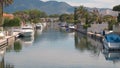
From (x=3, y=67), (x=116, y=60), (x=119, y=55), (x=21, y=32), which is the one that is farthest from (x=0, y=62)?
(x=21, y=32)

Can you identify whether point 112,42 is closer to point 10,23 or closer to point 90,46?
point 90,46

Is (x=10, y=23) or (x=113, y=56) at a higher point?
(x=10, y=23)

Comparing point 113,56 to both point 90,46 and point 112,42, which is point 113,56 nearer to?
point 112,42

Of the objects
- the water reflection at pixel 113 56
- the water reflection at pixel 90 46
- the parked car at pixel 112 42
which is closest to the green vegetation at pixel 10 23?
the water reflection at pixel 90 46

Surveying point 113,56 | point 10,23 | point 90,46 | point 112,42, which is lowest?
point 90,46

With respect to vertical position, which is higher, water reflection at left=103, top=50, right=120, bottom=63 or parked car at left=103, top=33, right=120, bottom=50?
parked car at left=103, top=33, right=120, bottom=50

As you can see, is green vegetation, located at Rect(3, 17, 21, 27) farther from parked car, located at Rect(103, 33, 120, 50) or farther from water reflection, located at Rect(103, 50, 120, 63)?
water reflection, located at Rect(103, 50, 120, 63)

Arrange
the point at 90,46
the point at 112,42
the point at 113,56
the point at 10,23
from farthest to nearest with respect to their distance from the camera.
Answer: the point at 10,23, the point at 90,46, the point at 112,42, the point at 113,56

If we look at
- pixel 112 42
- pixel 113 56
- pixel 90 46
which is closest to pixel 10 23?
pixel 90 46

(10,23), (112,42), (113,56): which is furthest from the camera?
(10,23)

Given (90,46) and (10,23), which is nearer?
(90,46)

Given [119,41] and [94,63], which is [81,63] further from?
[119,41]

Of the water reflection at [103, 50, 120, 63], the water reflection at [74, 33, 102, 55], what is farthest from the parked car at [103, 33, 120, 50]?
the water reflection at [74, 33, 102, 55]

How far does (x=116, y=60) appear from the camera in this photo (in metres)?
40.6
